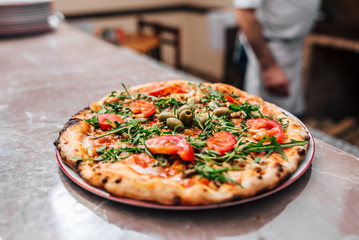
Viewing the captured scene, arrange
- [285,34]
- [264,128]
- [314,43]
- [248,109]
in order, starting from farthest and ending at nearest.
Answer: [314,43]
[285,34]
[248,109]
[264,128]

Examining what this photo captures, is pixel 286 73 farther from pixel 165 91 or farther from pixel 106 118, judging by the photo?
pixel 106 118

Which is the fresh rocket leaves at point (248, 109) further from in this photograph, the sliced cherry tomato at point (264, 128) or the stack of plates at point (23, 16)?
the stack of plates at point (23, 16)

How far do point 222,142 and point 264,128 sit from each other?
0.22 meters

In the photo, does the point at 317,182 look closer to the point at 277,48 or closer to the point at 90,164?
the point at 90,164

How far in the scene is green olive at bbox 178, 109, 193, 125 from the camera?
136cm

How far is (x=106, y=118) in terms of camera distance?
137 centimetres

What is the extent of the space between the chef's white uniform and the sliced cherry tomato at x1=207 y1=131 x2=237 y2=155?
1760mm

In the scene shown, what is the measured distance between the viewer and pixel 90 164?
1.11 m

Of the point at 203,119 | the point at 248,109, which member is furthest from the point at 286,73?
the point at 203,119

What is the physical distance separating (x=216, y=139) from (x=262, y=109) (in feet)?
1.31

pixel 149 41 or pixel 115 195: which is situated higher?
pixel 115 195

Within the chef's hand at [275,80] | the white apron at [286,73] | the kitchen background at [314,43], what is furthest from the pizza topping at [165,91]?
the kitchen background at [314,43]

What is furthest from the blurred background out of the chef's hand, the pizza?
the pizza

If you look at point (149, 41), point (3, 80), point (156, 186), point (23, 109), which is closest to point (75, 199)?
point (156, 186)
